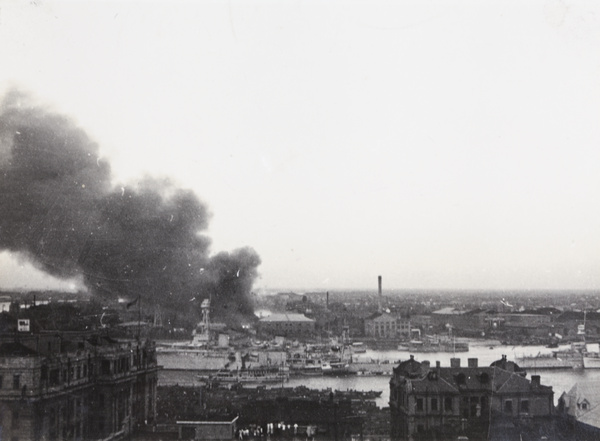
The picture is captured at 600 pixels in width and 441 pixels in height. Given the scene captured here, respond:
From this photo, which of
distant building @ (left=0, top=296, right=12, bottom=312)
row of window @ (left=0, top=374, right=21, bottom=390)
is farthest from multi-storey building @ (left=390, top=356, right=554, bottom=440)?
distant building @ (left=0, top=296, right=12, bottom=312)

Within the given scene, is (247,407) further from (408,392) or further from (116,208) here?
(116,208)

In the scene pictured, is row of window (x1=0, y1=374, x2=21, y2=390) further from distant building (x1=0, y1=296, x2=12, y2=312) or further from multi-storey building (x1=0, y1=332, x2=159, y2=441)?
distant building (x1=0, y1=296, x2=12, y2=312)

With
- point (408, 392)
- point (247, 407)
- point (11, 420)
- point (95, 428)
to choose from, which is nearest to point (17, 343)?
point (11, 420)

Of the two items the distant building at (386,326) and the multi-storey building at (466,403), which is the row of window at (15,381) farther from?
the distant building at (386,326)

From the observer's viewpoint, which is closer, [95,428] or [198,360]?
[95,428]

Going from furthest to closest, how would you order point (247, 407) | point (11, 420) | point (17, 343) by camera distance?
point (247, 407) → point (17, 343) → point (11, 420)

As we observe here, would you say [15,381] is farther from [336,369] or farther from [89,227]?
[336,369]

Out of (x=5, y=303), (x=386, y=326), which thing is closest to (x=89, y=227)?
(x=5, y=303)
